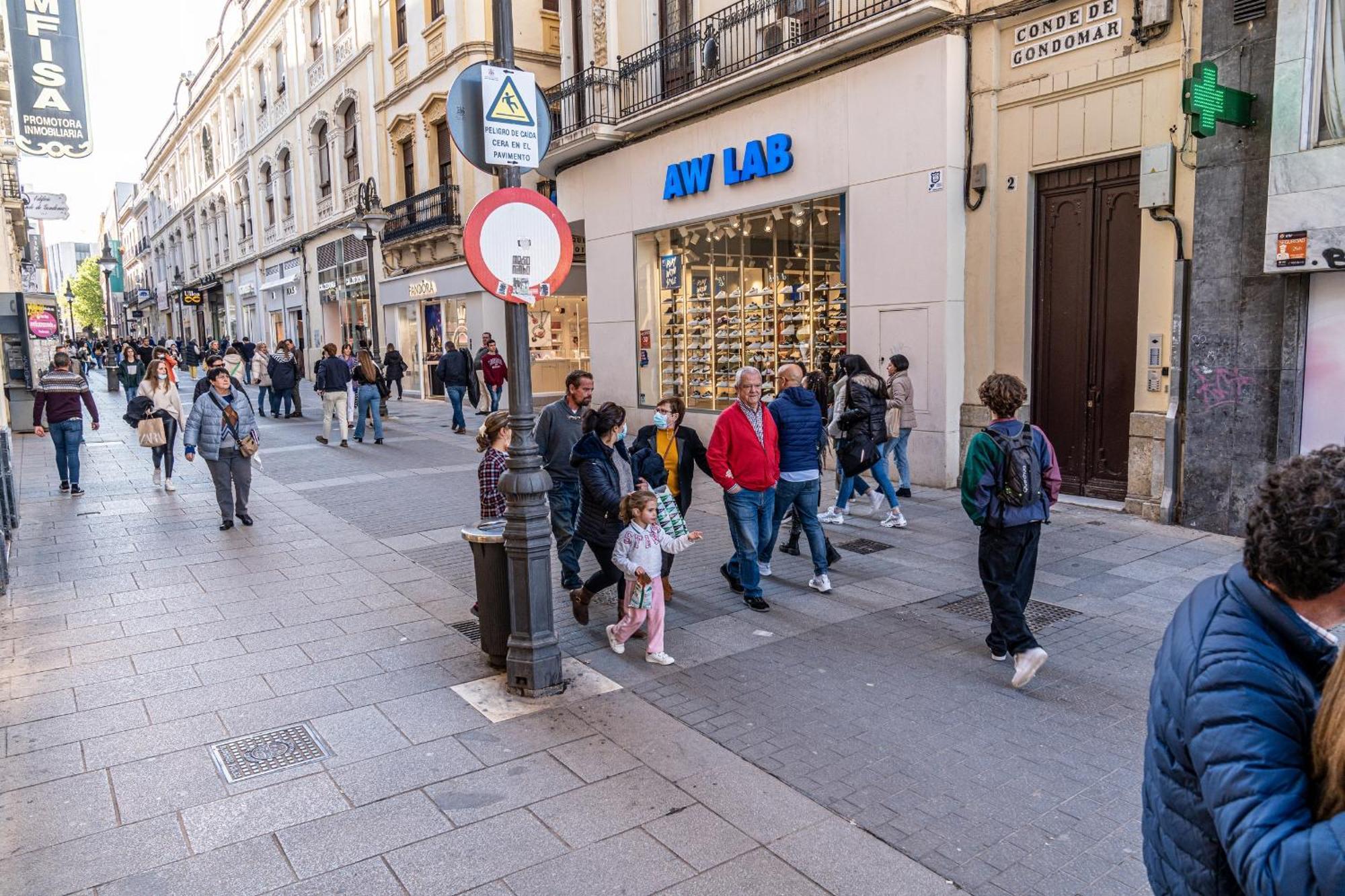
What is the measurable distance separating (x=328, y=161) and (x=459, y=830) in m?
30.3

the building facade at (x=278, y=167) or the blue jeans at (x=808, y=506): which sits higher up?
the building facade at (x=278, y=167)

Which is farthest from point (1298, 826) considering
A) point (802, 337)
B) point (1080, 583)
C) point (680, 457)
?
point (802, 337)

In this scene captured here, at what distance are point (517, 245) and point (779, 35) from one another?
9291 millimetres

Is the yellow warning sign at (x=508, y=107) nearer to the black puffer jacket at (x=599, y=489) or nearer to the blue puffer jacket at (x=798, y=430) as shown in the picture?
the black puffer jacket at (x=599, y=489)

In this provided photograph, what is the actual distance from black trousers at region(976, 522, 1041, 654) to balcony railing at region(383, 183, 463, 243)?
19094 mm

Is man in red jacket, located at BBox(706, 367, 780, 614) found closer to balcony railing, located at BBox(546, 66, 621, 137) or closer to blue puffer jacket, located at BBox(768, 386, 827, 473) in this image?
blue puffer jacket, located at BBox(768, 386, 827, 473)

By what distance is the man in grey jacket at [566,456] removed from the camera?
705 cm

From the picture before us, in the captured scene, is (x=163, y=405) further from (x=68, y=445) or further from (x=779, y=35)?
(x=779, y=35)

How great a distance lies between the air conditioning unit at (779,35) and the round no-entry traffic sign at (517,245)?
8526 millimetres

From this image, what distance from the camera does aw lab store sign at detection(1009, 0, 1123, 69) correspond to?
30.3ft

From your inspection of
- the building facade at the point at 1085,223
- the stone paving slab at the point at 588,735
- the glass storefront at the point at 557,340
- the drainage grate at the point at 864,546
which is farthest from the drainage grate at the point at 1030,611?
the glass storefront at the point at 557,340

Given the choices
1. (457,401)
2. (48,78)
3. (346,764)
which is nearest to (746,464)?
(346,764)

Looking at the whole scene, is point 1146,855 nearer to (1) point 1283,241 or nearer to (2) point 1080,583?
(2) point 1080,583

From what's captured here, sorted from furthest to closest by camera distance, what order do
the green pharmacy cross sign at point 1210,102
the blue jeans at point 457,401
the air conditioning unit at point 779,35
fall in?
1. the blue jeans at point 457,401
2. the air conditioning unit at point 779,35
3. the green pharmacy cross sign at point 1210,102
